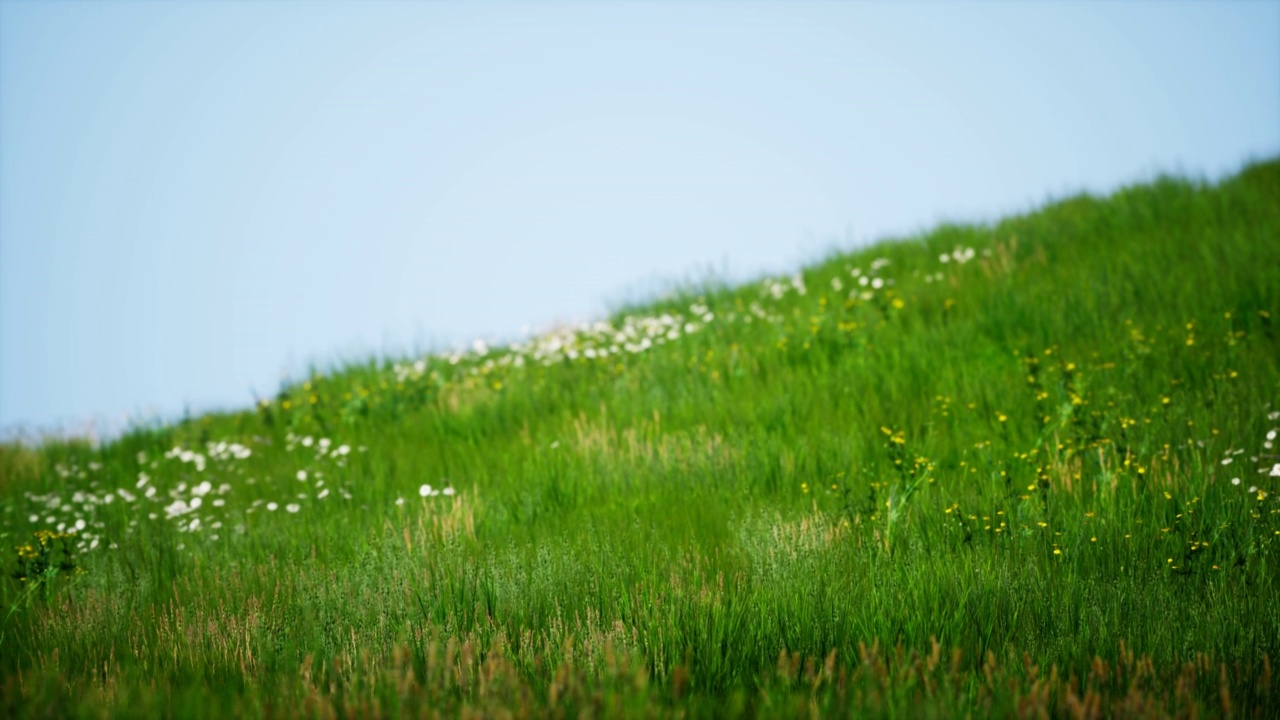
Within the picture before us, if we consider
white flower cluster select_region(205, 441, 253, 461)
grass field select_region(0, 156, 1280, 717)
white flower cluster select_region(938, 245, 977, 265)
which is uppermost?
white flower cluster select_region(938, 245, 977, 265)

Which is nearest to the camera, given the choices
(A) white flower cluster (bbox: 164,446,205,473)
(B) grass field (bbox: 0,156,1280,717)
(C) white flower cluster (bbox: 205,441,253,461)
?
(B) grass field (bbox: 0,156,1280,717)

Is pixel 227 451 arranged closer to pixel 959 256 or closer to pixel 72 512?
pixel 72 512

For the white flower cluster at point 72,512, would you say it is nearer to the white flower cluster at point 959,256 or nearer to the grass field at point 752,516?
the grass field at point 752,516

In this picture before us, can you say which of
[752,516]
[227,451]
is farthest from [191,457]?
[752,516]

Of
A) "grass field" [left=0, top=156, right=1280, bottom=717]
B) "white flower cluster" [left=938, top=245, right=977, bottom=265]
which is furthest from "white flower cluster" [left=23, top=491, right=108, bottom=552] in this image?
"white flower cluster" [left=938, top=245, right=977, bottom=265]

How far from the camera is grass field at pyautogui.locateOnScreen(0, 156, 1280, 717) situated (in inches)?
133

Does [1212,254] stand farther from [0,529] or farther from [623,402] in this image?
[0,529]

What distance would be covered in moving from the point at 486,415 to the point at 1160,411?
614cm

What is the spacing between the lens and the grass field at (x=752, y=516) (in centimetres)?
338

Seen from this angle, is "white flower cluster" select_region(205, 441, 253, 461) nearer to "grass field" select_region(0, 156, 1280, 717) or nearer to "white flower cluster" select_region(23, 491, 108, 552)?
"grass field" select_region(0, 156, 1280, 717)

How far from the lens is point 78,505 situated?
27.0ft

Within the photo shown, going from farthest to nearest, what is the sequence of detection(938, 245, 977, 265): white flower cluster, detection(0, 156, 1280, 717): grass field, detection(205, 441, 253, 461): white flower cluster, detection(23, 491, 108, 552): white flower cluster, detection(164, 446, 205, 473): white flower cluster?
detection(938, 245, 977, 265): white flower cluster, detection(205, 441, 253, 461): white flower cluster, detection(164, 446, 205, 473): white flower cluster, detection(23, 491, 108, 552): white flower cluster, detection(0, 156, 1280, 717): grass field

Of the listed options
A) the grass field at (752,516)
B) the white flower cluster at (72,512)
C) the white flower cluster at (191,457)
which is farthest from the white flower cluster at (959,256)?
the white flower cluster at (72,512)

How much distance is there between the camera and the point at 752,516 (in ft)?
18.3
